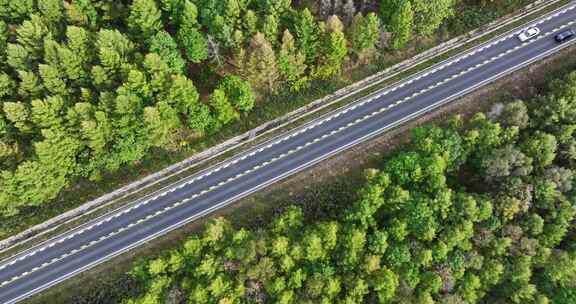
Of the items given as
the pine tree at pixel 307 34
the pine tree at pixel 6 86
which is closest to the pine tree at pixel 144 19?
the pine tree at pixel 6 86

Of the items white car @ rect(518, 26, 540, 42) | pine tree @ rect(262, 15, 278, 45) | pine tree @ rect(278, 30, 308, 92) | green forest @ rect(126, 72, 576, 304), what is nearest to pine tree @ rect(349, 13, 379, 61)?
pine tree @ rect(278, 30, 308, 92)

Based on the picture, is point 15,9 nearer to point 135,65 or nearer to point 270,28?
point 135,65

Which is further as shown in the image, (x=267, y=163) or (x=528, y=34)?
(x=528, y=34)

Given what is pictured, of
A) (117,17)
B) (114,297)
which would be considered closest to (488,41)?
(117,17)

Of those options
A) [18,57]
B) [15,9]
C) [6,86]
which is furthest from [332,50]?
[15,9]

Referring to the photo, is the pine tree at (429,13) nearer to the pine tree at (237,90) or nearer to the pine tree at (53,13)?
the pine tree at (237,90)

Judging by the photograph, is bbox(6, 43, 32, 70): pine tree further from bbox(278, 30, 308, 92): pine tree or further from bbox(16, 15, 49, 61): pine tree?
bbox(278, 30, 308, 92): pine tree

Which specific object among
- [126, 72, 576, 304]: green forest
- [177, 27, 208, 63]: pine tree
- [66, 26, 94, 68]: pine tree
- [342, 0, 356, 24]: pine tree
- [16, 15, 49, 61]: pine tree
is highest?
[16, 15, 49, 61]: pine tree

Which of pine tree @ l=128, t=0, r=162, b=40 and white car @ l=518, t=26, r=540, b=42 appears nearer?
pine tree @ l=128, t=0, r=162, b=40
